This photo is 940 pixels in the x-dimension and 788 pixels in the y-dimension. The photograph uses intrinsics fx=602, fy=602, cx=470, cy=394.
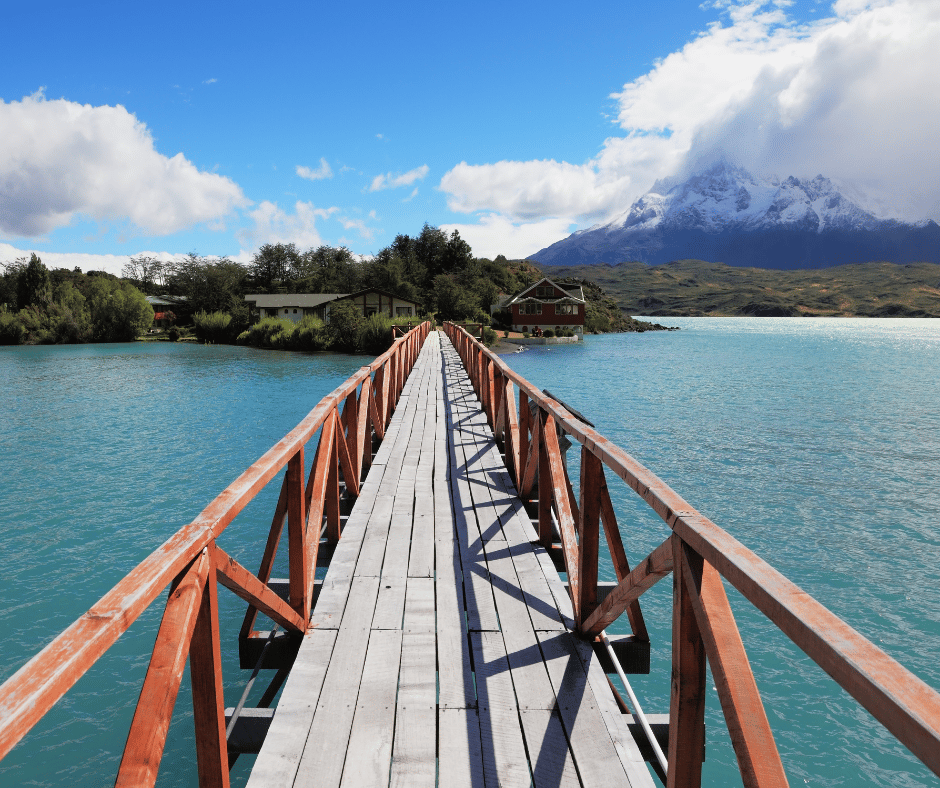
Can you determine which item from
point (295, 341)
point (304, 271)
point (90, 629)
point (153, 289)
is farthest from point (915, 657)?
point (153, 289)

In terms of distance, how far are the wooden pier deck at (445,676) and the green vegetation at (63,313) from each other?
2808 inches

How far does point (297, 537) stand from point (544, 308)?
210 feet

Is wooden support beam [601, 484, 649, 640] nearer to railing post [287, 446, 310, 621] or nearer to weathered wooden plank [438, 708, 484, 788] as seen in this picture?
weathered wooden plank [438, 708, 484, 788]

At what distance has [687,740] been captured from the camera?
2.03 m

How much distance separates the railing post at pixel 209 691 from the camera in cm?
201

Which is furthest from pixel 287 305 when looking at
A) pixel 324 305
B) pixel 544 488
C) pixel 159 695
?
pixel 159 695

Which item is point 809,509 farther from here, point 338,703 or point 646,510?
point 338,703

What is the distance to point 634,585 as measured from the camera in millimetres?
2582

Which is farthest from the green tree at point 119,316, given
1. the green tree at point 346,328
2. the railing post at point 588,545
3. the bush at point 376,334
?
the railing post at point 588,545

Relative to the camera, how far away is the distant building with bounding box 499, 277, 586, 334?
65625mm

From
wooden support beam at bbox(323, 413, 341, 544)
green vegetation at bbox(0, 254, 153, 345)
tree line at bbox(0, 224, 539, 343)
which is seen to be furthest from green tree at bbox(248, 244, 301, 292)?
wooden support beam at bbox(323, 413, 341, 544)

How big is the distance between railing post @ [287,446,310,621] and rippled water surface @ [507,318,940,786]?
4153mm

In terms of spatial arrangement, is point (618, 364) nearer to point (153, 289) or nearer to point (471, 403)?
point (471, 403)

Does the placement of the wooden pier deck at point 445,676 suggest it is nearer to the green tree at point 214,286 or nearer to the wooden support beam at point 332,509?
the wooden support beam at point 332,509
